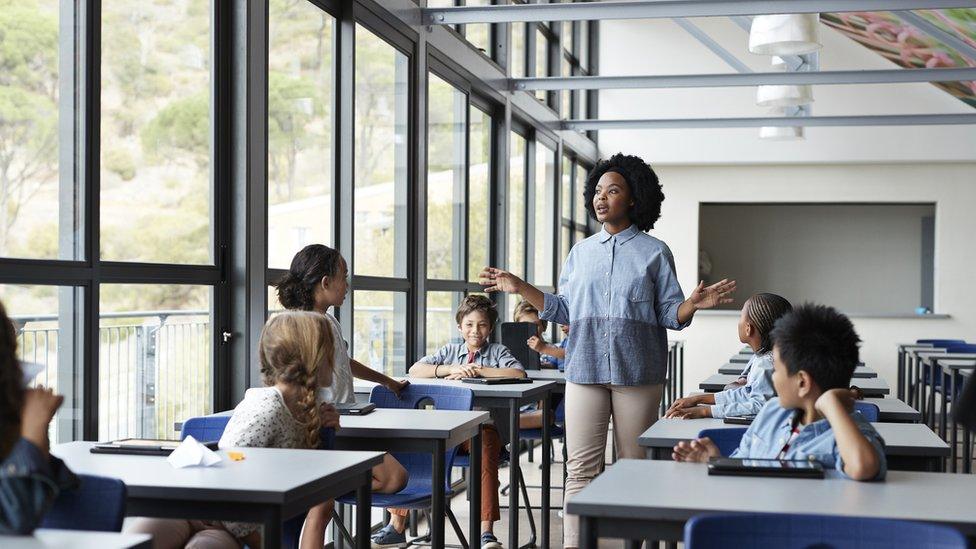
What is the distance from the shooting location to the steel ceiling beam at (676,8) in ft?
16.4

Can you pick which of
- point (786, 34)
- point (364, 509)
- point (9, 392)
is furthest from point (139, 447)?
point (786, 34)

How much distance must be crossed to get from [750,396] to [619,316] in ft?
1.62

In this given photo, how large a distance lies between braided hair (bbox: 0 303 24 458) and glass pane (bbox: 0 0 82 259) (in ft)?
4.35

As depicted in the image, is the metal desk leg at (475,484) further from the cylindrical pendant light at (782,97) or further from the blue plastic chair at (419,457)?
the cylindrical pendant light at (782,97)

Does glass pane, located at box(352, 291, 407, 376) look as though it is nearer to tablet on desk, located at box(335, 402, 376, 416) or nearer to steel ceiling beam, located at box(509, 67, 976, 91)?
tablet on desk, located at box(335, 402, 376, 416)

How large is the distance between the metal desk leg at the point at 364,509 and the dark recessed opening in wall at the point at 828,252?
32.9ft

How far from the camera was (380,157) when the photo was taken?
538cm

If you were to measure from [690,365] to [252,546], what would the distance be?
980cm

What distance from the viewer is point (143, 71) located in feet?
11.3

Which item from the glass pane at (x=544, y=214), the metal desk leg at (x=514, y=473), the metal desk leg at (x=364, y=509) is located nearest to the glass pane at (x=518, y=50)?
the glass pane at (x=544, y=214)

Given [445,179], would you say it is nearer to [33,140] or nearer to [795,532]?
[33,140]

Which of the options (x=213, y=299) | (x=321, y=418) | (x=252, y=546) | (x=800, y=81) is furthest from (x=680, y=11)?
(x=252, y=546)

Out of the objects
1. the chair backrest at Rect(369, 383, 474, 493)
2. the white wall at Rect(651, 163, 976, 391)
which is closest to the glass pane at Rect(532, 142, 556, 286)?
the white wall at Rect(651, 163, 976, 391)

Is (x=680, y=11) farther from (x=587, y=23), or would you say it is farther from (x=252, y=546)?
(x=587, y=23)
